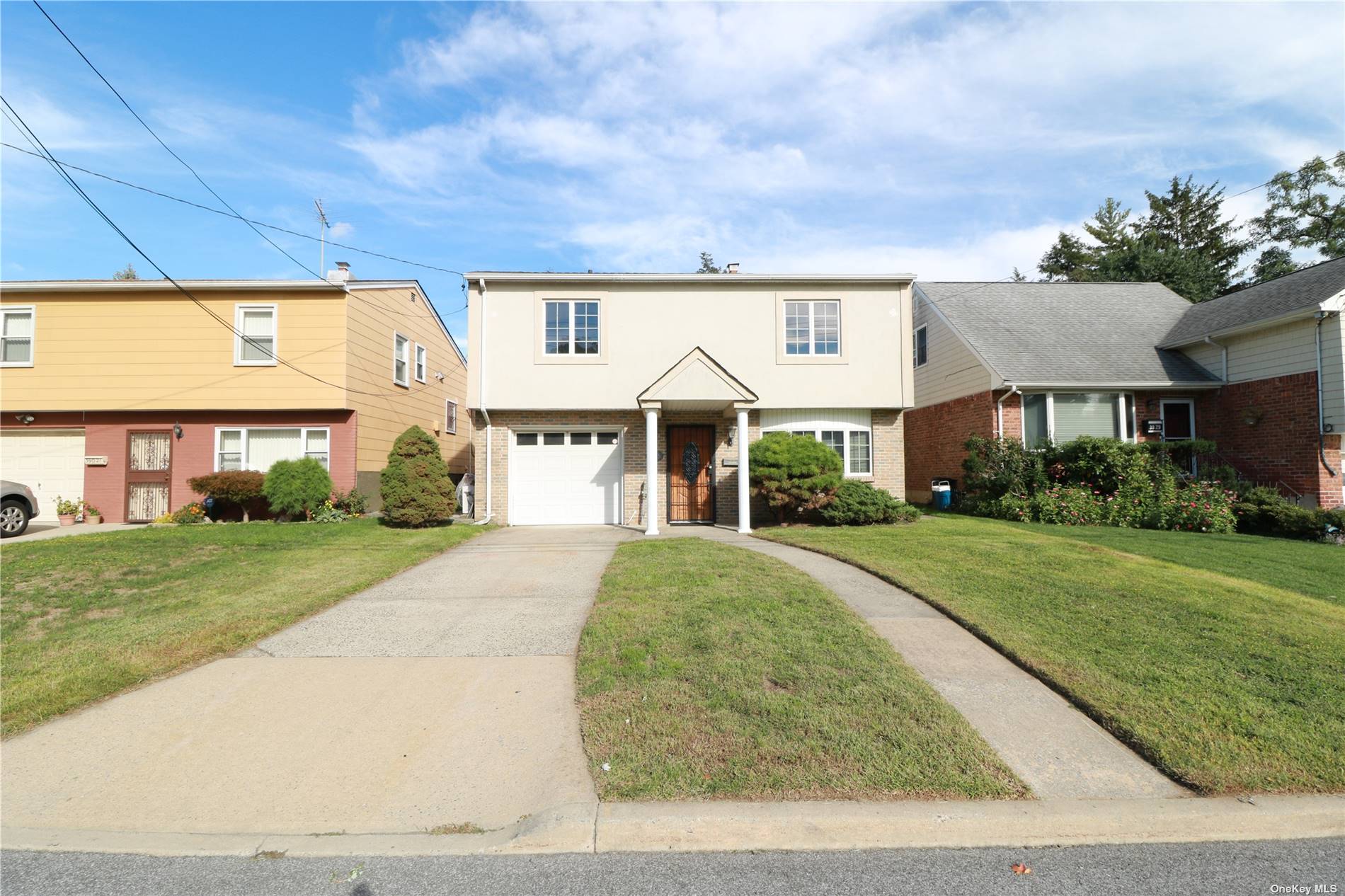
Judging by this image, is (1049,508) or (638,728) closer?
(638,728)

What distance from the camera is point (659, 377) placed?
48.0 ft

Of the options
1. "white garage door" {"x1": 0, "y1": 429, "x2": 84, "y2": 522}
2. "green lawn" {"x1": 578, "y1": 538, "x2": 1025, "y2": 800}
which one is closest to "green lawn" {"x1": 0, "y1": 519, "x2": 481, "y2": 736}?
"green lawn" {"x1": 578, "y1": 538, "x2": 1025, "y2": 800}

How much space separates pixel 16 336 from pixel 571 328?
1347 centimetres

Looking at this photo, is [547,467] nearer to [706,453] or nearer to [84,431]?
[706,453]

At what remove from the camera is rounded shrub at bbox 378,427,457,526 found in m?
13.1

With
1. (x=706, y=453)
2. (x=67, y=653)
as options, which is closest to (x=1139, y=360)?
(x=706, y=453)

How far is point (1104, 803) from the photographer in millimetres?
3393

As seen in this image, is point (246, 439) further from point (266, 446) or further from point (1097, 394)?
point (1097, 394)

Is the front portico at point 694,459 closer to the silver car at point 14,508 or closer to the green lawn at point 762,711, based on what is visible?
the green lawn at point 762,711

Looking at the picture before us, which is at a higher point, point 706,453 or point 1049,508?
point 706,453

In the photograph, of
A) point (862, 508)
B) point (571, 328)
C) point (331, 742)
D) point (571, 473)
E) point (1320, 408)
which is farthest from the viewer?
point (571, 473)

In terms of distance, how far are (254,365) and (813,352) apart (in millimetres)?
13292

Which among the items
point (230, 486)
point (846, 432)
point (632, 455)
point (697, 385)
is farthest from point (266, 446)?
point (846, 432)

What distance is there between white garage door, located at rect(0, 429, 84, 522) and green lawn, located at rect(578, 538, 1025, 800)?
1637cm
